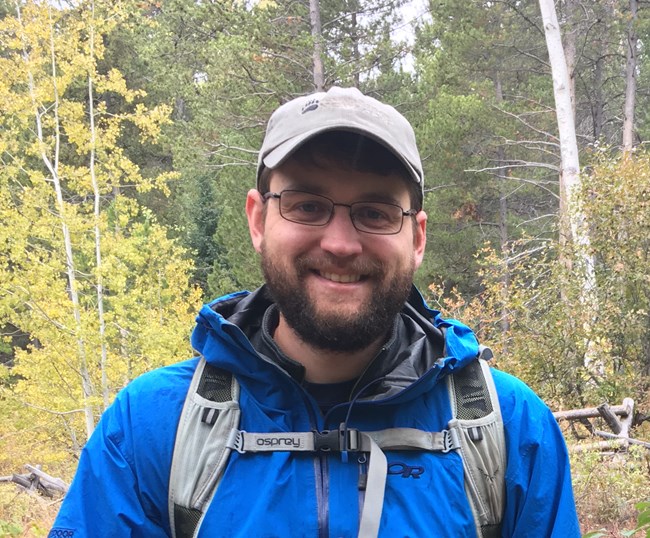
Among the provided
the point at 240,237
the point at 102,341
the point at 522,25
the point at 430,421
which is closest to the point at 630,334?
the point at 430,421

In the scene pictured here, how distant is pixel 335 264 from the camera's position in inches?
60.4

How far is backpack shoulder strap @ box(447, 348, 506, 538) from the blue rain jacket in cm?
2

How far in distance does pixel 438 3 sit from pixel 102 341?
995cm

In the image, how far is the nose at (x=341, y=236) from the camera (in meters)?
1.52

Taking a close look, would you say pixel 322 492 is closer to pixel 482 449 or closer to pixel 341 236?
pixel 482 449

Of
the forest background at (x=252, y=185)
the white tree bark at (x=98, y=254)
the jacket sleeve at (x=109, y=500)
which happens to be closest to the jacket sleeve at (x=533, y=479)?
the jacket sleeve at (x=109, y=500)

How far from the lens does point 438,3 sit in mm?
13875

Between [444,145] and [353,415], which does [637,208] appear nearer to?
[353,415]

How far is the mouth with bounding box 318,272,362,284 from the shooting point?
1.54m

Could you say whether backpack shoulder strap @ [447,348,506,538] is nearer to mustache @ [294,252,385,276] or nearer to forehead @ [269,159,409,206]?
mustache @ [294,252,385,276]

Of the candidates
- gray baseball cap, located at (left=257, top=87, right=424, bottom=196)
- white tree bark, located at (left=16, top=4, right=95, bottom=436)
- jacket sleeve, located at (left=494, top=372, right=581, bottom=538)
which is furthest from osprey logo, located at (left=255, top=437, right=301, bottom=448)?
white tree bark, located at (left=16, top=4, right=95, bottom=436)

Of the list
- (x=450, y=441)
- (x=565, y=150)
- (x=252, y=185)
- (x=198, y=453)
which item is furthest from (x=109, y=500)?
(x=252, y=185)

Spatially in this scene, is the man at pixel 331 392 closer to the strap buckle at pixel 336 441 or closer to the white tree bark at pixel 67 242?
the strap buckle at pixel 336 441

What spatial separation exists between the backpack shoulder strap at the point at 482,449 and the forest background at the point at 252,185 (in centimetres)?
388
